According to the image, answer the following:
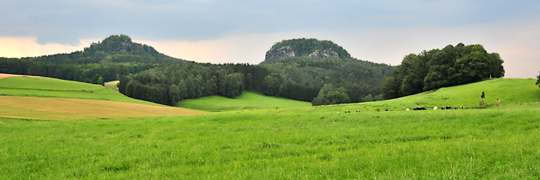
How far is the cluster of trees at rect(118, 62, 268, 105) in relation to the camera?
128m

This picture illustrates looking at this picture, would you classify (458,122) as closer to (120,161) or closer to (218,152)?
(218,152)

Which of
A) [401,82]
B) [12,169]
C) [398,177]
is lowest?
[12,169]

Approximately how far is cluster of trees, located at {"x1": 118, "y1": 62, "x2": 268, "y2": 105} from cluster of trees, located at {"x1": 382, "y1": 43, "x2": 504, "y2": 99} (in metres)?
83.5

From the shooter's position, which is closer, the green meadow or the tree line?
the green meadow

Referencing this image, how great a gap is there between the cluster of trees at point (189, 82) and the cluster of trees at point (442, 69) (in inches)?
3287

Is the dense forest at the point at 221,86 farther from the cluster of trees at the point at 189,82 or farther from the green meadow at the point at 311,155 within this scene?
the green meadow at the point at 311,155

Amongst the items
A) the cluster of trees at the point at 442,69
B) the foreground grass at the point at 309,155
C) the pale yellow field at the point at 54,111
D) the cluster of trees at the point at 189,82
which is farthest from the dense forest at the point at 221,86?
the foreground grass at the point at 309,155

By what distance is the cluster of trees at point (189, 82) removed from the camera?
5049 inches

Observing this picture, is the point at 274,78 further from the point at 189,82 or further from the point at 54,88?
the point at 54,88

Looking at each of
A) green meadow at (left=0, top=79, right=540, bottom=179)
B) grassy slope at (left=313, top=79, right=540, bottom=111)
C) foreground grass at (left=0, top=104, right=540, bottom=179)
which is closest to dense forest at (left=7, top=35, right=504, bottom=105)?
grassy slope at (left=313, top=79, right=540, bottom=111)

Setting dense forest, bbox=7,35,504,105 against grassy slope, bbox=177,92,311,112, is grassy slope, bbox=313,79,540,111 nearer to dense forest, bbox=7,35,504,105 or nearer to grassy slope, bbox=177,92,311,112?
dense forest, bbox=7,35,504,105

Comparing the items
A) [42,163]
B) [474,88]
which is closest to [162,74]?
[474,88]

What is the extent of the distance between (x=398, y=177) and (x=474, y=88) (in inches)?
2450

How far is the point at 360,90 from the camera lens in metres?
168
